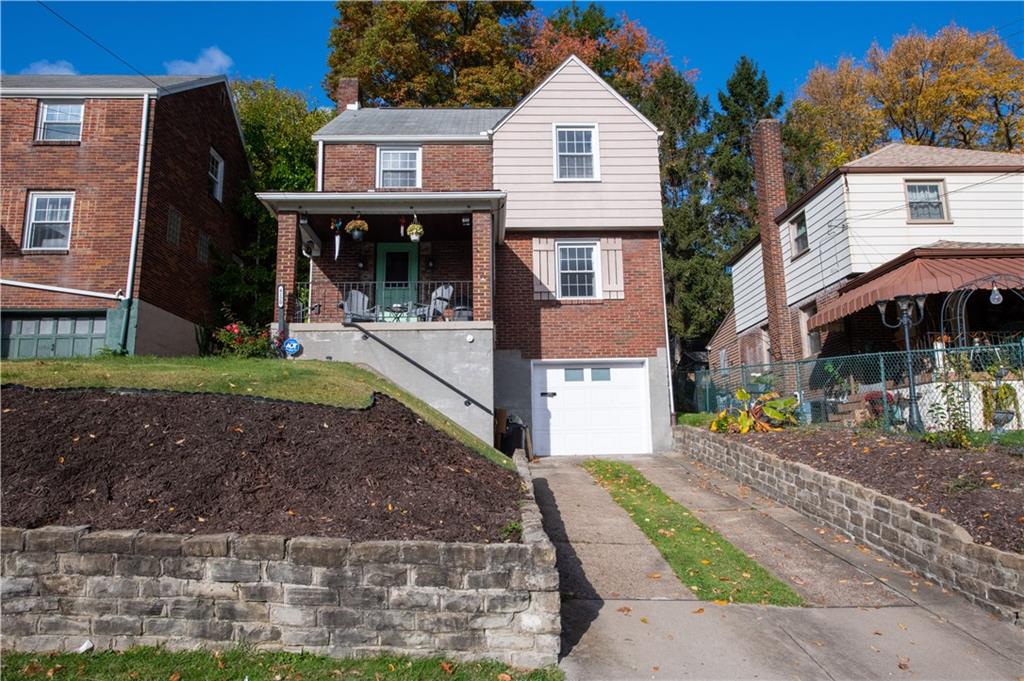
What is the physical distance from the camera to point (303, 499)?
502 cm

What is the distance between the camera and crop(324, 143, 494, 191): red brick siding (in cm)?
1405

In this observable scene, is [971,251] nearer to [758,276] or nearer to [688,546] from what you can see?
[758,276]

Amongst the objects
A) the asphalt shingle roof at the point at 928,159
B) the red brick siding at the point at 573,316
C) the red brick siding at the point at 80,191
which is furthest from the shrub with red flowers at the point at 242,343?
the asphalt shingle roof at the point at 928,159

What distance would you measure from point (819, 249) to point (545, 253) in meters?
7.07

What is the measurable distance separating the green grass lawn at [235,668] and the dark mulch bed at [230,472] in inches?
31.7

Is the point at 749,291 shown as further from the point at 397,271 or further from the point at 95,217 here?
the point at 95,217

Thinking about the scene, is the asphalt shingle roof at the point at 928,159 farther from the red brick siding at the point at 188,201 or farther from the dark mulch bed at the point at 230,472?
the red brick siding at the point at 188,201

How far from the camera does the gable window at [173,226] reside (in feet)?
48.6

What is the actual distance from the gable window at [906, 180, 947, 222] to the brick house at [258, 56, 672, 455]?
606 centimetres

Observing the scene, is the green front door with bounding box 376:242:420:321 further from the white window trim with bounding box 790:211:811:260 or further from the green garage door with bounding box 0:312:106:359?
the white window trim with bounding box 790:211:811:260

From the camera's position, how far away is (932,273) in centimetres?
1150

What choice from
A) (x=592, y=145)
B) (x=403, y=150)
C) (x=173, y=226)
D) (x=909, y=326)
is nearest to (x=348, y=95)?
(x=403, y=150)

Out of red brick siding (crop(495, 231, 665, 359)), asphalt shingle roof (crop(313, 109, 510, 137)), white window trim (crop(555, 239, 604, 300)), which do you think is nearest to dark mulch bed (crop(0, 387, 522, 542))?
red brick siding (crop(495, 231, 665, 359))

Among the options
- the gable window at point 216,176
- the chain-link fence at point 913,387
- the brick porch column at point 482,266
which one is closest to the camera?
the chain-link fence at point 913,387
